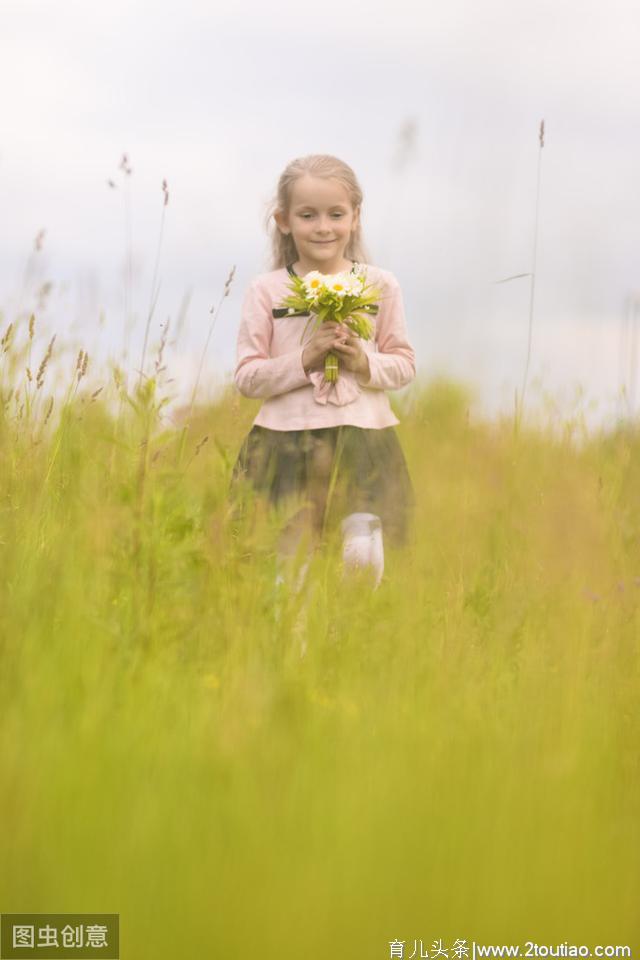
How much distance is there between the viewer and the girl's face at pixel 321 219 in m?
3.34

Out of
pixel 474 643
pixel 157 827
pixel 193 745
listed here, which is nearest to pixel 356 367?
pixel 474 643

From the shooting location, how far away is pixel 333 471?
3176 millimetres

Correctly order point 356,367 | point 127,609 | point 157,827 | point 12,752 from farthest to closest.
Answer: point 356,367, point 127,609, point 12,752, point 157,827

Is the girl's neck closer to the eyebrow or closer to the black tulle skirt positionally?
the eyebrow

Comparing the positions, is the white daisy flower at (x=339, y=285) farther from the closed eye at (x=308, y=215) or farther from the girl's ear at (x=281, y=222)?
the girl's ear at (x=281, y=222)

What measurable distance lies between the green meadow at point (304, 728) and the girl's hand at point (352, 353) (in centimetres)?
50

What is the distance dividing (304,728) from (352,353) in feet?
4.77

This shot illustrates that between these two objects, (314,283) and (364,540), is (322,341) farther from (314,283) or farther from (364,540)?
(364,540)

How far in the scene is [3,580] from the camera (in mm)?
2391

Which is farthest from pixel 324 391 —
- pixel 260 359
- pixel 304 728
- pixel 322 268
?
pixel 304 728

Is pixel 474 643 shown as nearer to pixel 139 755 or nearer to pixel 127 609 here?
pixel 127 609

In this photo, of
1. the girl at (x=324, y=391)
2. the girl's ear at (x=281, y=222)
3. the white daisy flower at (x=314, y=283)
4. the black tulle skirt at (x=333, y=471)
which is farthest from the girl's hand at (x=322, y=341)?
the girl's ear at (x=281, y=222)

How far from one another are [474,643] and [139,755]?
3.24 feet

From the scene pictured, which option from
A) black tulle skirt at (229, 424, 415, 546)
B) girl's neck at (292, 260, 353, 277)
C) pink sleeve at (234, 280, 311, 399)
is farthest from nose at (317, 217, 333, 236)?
black tulle skirt at (229, 424, 415, 546)
